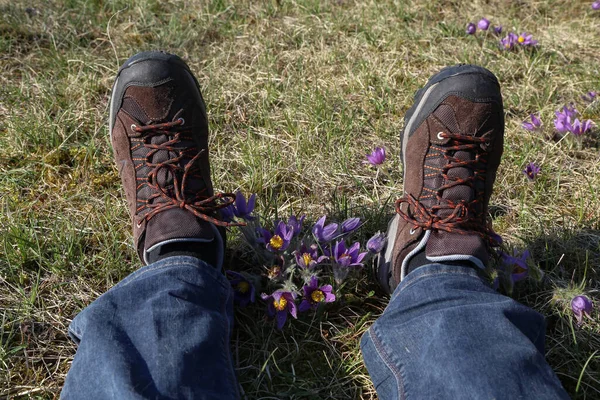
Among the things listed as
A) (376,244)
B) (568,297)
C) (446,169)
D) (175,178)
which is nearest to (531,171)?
(446,169)

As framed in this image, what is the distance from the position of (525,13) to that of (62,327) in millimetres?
2843

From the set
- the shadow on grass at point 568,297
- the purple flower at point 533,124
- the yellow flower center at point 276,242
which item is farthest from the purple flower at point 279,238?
the purple flower at point 533,124

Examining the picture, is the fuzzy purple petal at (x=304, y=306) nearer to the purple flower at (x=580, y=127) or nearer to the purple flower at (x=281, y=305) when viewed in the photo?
the purple flower at (x=281, y=305)

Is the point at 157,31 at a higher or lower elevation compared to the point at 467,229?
higher

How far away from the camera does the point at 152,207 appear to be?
6.31 feet

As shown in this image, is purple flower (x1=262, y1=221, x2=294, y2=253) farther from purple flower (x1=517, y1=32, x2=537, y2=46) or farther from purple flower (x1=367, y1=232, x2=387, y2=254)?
purple flower (x1=517, y1=32, x2=537, y2=46)

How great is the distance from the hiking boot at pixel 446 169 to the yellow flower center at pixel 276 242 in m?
0.34

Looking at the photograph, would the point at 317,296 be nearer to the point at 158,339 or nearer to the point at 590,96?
the point at 158,339

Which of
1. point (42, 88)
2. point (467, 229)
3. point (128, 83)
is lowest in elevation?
point (467, 229)

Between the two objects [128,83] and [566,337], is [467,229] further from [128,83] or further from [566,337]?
[128,83]

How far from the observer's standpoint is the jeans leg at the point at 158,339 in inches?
53.4

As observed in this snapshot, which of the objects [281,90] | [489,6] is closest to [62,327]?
[281,90]

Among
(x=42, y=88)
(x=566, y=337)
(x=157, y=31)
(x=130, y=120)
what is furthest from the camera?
(x=157, y=31)

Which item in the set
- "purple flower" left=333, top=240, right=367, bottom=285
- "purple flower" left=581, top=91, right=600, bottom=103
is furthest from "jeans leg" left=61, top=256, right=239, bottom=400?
"purple flower" left=581, top=91, right=600, bottom=103
